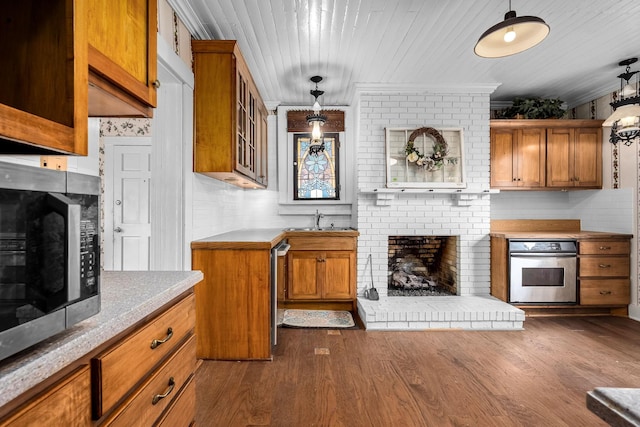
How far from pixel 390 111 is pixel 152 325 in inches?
146

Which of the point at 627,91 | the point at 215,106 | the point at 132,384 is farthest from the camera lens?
the point at 627,91

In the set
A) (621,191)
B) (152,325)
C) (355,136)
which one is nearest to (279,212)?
(355,136)

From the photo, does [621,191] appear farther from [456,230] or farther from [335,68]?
[335,68]

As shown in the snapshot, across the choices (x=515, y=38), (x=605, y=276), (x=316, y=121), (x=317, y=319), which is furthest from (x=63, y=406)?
(x=605, y=276)

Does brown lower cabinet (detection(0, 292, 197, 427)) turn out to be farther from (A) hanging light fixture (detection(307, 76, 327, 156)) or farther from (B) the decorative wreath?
(B) the decorative wreath

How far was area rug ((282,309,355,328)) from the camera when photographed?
3490mm

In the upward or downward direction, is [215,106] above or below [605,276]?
above

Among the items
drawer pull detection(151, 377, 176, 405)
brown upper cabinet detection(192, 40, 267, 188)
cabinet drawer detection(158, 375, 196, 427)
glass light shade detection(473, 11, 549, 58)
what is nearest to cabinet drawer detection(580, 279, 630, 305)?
glass light shade detection(473, 11, 549, 58)

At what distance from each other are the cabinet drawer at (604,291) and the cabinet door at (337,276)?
8.62 ft

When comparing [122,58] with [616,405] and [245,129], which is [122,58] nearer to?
[616,405]

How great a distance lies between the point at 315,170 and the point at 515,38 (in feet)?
9.41

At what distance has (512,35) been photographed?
2107 millimetres

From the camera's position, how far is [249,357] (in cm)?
265

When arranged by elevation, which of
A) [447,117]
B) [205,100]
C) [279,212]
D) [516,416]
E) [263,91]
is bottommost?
[516,416]
